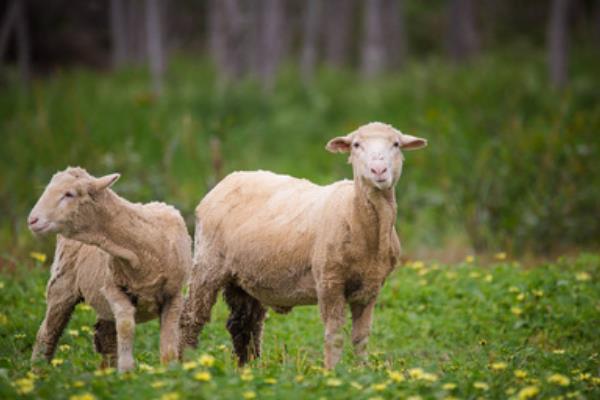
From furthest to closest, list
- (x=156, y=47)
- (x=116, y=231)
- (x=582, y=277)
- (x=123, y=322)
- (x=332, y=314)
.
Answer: (x=156, y=47) → (x=582, y=277) → (x=332, y=314) → (x=116, y=231) → (x=123, y=322)

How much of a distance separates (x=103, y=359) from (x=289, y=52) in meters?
37.6

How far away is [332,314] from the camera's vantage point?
628 centimetres

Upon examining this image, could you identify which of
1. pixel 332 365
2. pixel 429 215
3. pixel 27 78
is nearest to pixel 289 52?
pixel 27 78

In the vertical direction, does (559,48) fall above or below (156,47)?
below

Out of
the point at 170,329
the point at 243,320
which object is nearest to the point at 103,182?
the point at 170,329

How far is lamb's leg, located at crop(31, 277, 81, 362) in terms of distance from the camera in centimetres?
666

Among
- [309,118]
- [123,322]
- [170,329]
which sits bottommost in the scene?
[170,329]

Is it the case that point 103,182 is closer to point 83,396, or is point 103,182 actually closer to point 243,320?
point 83,396

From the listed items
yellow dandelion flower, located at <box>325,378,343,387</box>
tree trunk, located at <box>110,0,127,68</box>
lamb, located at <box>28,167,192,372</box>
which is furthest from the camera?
tree trunk, located at <box>110,0,127,68</box>

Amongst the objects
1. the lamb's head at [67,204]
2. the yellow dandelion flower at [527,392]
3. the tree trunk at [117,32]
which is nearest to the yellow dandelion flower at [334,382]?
the yellow dandelion flower at [527,392]

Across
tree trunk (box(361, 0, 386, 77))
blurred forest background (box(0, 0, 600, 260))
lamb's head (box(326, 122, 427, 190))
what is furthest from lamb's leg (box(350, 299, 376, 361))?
tree trunk (box(361, 0, 386, 77))

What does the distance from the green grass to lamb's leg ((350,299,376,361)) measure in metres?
0.12

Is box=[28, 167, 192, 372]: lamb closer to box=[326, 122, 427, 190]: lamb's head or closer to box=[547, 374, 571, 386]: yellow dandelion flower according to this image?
box=[326, 122, 427, 190]: lamb's head

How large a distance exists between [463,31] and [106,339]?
79.8ft
